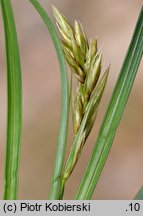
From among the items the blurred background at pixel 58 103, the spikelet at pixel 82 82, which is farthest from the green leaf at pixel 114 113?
the blurred background at pixel 58 103

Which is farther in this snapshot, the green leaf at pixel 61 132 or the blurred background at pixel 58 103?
the blurred background at pixel 58 103

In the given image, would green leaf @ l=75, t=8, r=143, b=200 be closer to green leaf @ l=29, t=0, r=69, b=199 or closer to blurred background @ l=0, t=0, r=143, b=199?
green leaf @ l=29, t=0, r=69, b=199

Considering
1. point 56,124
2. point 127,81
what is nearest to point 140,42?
point 127,81

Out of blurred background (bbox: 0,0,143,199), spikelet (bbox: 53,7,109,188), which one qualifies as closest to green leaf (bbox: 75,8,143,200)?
spikelet (bbox: 53,7,109,188)

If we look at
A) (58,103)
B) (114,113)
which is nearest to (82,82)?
(114,113)

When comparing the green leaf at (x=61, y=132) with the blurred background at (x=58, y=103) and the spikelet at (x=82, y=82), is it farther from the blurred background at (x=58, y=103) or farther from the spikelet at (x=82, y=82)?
the blurred background at (x=58, y=103)

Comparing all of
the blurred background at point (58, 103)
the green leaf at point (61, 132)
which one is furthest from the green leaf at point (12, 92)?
the blurred background at point (58, 103)
